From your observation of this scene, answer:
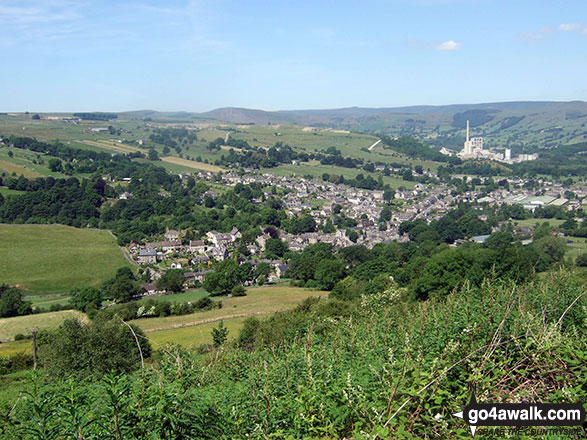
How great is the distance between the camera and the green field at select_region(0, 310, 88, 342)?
25.4 metres

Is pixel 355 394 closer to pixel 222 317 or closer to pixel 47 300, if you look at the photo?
pixel 222 317

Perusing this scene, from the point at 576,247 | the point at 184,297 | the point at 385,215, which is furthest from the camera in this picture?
the point at 385,215

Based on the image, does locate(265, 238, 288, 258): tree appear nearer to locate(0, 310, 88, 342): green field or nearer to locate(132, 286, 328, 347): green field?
locate(132, 286, 328, 347): green field

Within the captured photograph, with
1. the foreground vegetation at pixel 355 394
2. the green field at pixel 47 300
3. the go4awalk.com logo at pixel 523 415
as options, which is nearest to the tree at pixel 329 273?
the green field at pixel 47 300

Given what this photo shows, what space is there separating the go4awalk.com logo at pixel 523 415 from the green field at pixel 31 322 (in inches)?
1016

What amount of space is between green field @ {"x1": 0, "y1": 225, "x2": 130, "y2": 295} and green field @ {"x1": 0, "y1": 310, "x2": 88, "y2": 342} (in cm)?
858

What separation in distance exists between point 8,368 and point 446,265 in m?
18.0

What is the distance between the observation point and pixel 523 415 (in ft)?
8.76

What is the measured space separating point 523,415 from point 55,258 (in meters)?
47.6

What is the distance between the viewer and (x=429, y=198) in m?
79.1

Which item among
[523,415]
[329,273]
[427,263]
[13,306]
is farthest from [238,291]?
[523,415]

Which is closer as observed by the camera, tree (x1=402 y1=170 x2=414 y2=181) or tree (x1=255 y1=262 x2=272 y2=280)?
tree (x1=255 y1=262 x2=272 y2=280)

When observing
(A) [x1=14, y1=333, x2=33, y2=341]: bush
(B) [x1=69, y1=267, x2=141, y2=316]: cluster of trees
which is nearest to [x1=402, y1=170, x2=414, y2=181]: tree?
(B) [x1=69, y1=267, x2=141, y2=316]: cluster of trees

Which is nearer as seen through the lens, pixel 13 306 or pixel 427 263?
pixel 427 263
